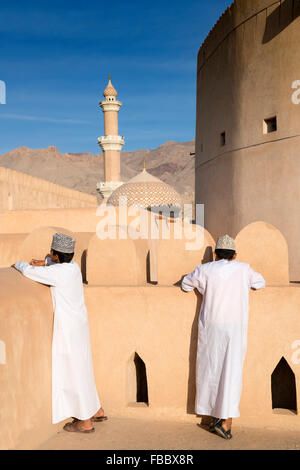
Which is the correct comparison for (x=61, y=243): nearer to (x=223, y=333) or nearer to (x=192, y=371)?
(x=223, y=333)

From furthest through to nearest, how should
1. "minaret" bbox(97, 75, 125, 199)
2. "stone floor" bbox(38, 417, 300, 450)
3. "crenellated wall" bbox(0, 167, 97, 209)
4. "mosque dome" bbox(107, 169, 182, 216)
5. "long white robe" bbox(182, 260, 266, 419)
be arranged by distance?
"minaret" bbox(97, 75, 125, 199) < "mosque dome" bbox(107, 169, 182, 216) < "crenellated wall" bbox(0, 167, 97, 209) < "long white robe" bbox(182, 260, 266, 419) < "stone floor" bbox(38, 417, 300, 450)

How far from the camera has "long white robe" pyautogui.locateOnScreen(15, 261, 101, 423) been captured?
279 centimetres

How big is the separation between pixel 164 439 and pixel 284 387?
1149 millimetres

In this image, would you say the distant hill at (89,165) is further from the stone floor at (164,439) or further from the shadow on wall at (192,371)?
the stone floor at (164,439)

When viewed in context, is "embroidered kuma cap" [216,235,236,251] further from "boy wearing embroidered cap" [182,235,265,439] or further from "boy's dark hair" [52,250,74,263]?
"boy's dark hair" [52,250,74,263]

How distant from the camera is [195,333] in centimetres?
316

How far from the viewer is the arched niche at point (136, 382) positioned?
3.34m

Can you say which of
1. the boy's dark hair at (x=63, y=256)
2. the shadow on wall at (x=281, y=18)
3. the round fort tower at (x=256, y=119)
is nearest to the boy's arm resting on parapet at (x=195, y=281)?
the boy's dark hair at (x=63, y=256)

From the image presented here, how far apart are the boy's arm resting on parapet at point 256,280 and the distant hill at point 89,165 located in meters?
57.2

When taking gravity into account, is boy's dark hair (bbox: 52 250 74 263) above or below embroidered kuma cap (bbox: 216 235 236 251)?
below

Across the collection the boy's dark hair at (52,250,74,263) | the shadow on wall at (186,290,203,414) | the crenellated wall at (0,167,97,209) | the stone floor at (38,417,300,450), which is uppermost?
the crenellated wall at (0,167,97,209)

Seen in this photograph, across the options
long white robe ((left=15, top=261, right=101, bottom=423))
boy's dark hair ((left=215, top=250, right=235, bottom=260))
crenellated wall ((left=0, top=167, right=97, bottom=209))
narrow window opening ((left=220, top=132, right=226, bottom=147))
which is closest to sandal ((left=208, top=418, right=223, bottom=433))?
long white robe ((left=15, top=261, right=101, bottom=423))

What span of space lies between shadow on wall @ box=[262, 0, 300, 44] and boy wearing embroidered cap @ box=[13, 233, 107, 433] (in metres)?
6.16
